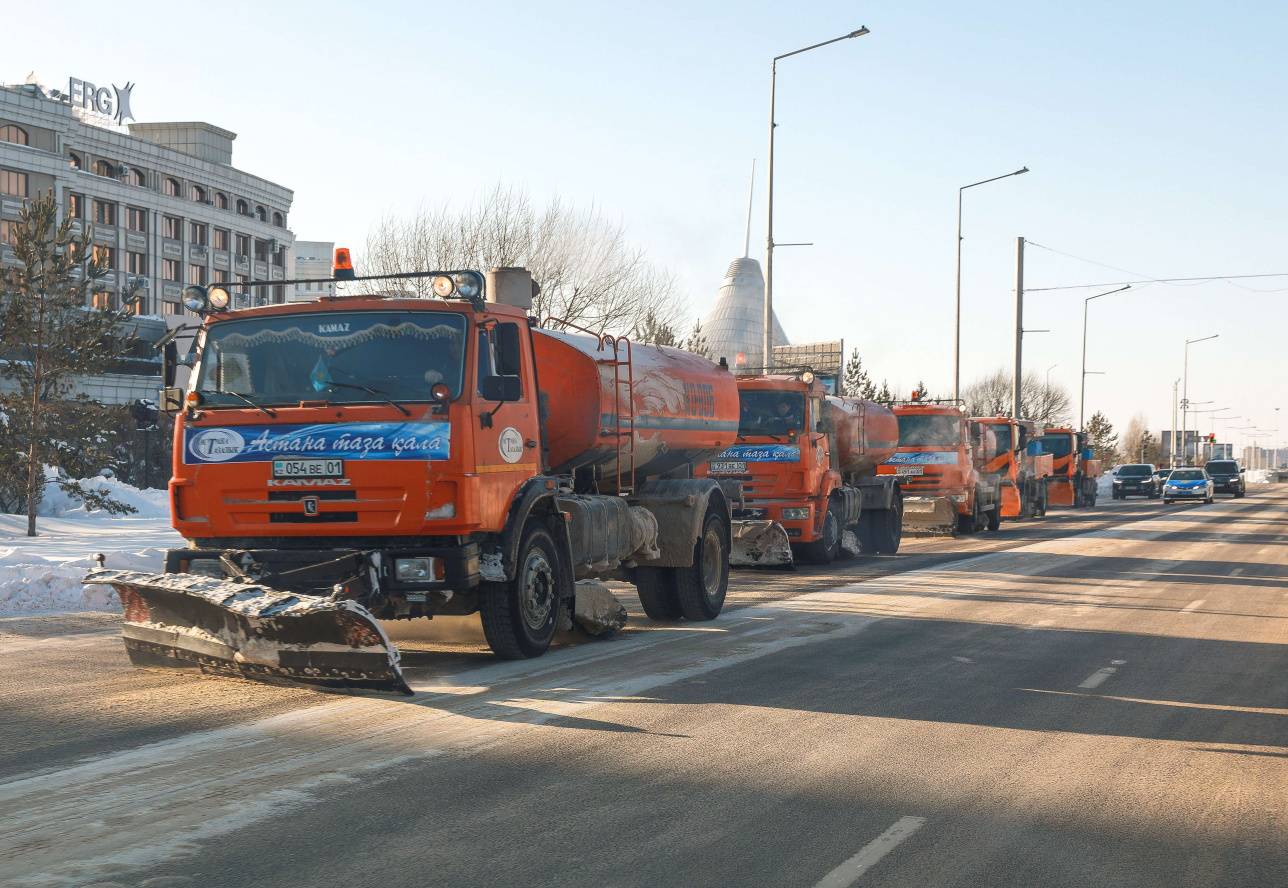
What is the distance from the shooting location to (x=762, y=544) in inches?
806

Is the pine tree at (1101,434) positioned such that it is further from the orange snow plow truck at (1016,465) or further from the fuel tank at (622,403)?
the fuel tank at (622,403)

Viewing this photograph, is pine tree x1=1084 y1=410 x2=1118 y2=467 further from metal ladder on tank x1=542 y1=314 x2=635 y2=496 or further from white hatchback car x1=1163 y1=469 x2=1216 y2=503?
metal ladder on tank x1=542 y1=314 x2=635 y2=496

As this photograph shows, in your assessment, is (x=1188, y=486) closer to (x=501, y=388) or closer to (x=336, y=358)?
(x=501, y=388)

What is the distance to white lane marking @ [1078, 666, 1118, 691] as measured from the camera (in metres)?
10.0

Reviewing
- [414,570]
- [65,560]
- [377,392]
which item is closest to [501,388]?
[377,392]

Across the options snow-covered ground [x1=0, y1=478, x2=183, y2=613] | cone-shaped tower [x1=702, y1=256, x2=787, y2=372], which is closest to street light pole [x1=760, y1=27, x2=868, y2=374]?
snow-covered ground [x1=0, y1=478, x2=183, y2=613]

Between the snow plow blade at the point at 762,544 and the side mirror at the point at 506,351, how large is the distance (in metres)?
10.7

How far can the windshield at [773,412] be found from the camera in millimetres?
21016

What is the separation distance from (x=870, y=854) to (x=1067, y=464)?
4977 centimetres

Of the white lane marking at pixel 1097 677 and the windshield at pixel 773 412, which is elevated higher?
the windshield at pixel 773 412

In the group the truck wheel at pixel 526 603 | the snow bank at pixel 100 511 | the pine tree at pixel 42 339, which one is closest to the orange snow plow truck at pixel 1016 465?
A: the snow bank at pixel 100 511

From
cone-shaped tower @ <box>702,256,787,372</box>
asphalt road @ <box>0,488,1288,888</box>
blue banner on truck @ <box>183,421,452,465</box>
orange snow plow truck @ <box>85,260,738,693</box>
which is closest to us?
asphalt road @ <box>0,488,1288,888</box>

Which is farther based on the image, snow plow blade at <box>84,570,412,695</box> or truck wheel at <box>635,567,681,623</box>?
truck wheel at <box>635,567,681,623</box>

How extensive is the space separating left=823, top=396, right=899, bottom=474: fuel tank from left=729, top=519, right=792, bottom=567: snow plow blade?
2.68 metres
